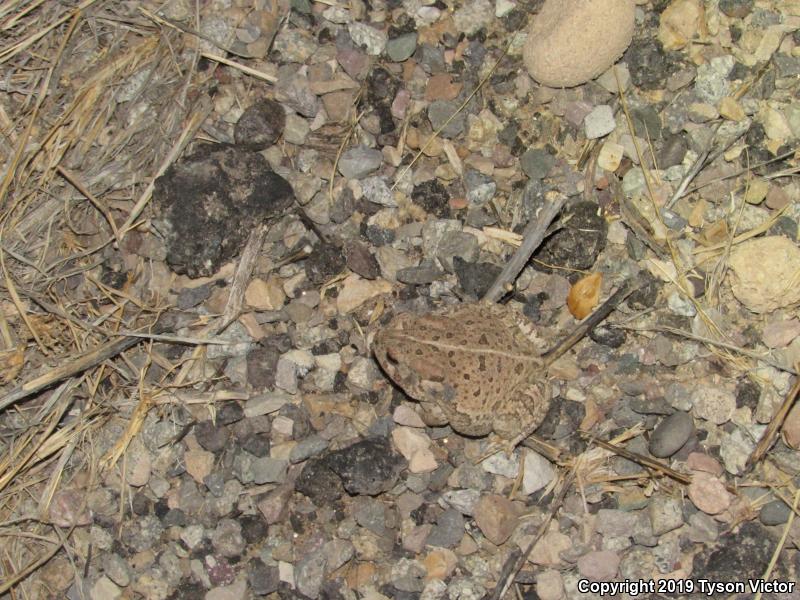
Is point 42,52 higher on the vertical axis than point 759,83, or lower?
lower

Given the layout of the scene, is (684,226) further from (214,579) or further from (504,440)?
(214,579)

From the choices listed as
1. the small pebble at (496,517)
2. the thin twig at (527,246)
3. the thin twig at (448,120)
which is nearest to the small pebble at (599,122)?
the thin twig at (527,246)

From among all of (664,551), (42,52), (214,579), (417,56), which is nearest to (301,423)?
(214,579)

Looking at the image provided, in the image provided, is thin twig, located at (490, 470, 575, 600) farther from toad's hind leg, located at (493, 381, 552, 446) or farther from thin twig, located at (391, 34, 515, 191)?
thin twig, located at (391, 34, 515, 191)

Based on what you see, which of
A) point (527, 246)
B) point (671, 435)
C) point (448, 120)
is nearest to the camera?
point (671, 435)

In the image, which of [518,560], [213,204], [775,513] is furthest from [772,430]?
[213,204]

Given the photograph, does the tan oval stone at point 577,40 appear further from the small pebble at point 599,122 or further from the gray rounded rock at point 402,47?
the gray rounded rock at point 402,47

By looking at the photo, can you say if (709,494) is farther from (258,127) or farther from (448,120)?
(258,127)

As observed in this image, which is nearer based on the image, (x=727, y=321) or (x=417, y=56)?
(x=727, y=321)

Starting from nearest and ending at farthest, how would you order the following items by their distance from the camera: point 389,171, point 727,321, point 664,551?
point 664,551, point 727,321, point 389,171
